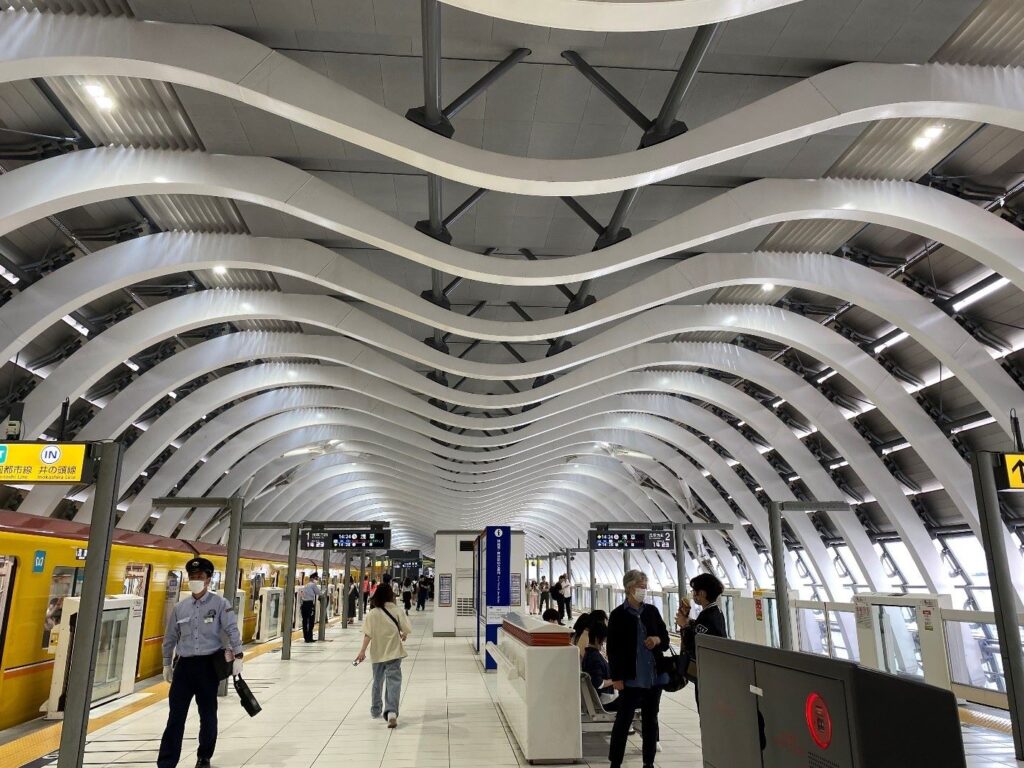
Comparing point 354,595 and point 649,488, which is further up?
point 649,488

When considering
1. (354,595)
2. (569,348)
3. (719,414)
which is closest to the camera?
(569,348)

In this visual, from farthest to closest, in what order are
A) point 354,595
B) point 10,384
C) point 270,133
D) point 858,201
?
point 354,595 < point 10,384 < point 858,201 < point 270,133

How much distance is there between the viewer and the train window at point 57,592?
37.7ft

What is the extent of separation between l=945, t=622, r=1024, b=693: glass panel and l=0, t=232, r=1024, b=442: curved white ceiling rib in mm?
4572

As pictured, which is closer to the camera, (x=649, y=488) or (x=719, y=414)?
(x=719, y=414)

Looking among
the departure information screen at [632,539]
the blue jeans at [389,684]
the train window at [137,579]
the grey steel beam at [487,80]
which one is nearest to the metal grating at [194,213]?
the grey steel beam at [487,80]

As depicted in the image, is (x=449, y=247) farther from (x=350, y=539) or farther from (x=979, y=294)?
(x=350, y=539)

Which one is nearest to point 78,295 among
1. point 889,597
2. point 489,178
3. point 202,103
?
point 202,103

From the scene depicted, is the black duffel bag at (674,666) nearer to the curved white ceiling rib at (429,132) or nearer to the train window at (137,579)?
the curved white ceiling rib at (429,132)

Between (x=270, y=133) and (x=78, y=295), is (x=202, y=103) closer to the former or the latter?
(x=270, y=133)

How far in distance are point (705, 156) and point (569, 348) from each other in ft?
31.6

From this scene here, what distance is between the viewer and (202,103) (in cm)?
985

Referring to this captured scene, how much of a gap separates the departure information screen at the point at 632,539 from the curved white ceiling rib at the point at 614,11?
19190 mm

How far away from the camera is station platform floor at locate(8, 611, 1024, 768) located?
820 cm
